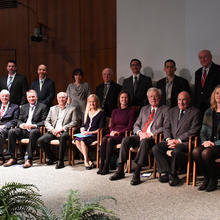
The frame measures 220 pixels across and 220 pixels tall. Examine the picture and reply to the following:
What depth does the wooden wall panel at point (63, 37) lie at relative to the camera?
295 inches

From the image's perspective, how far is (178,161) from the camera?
468 cm

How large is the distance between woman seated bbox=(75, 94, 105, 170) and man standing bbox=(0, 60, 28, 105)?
1.62m

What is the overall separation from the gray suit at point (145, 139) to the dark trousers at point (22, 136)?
1695 millimetres

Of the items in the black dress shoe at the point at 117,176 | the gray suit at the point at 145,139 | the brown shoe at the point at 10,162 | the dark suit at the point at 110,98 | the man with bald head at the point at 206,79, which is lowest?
the brown shoe at the point at 10,162

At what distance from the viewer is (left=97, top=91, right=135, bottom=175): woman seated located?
5.33m

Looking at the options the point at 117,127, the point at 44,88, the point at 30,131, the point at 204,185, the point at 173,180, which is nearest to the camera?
the point at 204,185

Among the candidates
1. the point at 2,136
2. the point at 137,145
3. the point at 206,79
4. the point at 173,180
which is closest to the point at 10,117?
the point at 2,136

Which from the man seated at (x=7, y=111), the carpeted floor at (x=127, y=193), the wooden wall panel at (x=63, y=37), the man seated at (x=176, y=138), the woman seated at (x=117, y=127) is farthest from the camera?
the wooden wall panel at (x=63, y=37)

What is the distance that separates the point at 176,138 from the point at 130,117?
899 millimetres

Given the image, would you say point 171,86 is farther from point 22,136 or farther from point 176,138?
point 22,136

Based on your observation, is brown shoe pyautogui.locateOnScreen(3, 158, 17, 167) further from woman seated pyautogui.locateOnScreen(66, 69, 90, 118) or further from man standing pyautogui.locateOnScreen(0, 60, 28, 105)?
woman seated pyautogui.locateOnScreen(66, 69, 90, 118)

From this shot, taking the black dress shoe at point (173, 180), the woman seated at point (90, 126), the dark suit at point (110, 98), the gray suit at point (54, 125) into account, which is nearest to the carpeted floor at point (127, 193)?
the black dress shoe at point (173, 180)

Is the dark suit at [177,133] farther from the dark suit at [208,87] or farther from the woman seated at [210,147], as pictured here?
the dark suit at [208,87]

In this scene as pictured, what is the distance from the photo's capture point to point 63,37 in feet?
25.7
